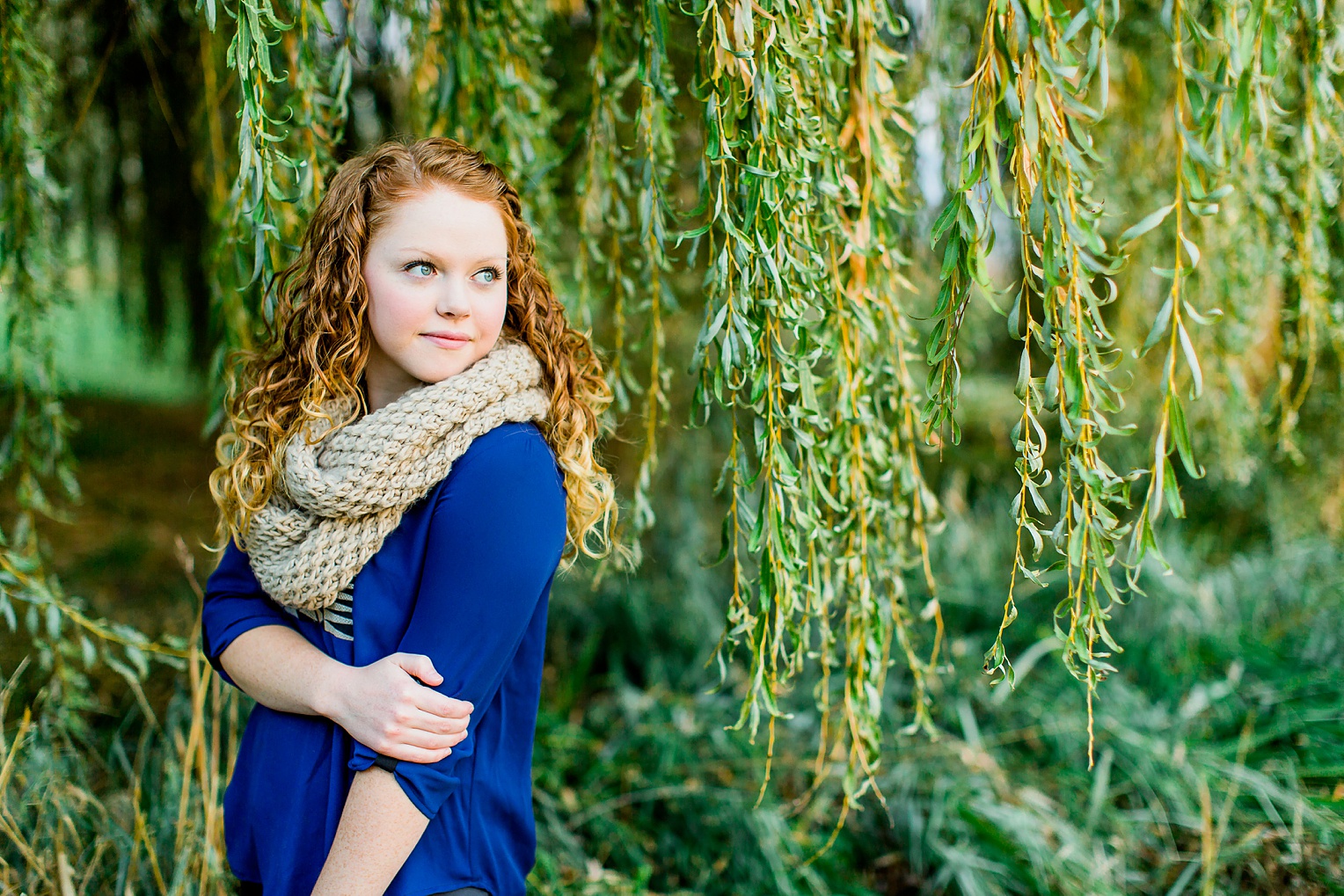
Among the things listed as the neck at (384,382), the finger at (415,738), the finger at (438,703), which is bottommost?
the finger at (415,738)

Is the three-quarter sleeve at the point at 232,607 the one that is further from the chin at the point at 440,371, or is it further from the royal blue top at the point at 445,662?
the chin at the point at 440,371

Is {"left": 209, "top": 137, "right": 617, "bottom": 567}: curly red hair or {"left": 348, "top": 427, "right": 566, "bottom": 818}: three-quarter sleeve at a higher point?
{"left": 209, "top": 137, "right": 617, "bottom": 567}: curly red hair

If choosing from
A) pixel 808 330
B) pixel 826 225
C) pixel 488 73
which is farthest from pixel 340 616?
pixel 488 73

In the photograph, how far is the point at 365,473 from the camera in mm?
1045

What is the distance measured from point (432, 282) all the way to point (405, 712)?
0.54 meters

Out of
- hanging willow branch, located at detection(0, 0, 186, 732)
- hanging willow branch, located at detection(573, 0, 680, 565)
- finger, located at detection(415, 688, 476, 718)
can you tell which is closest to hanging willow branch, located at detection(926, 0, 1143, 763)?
hanging willow branch, located at detection(573, 0, 680, 565)

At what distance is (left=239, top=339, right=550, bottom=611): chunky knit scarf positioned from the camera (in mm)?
1053

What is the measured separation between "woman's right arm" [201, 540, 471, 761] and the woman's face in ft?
1.28

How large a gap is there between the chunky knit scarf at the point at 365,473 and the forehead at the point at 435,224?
157 millimetres

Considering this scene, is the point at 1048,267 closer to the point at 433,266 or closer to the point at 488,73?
the point at 433,266

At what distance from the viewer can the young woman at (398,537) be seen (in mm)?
1012

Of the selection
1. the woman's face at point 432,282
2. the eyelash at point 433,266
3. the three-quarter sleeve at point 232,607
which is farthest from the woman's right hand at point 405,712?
the eyelash at point 433,266

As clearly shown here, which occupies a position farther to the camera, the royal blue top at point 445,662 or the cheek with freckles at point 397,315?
the cheek with freckles at point 397,315

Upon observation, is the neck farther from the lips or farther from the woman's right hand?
the woman's right hand
